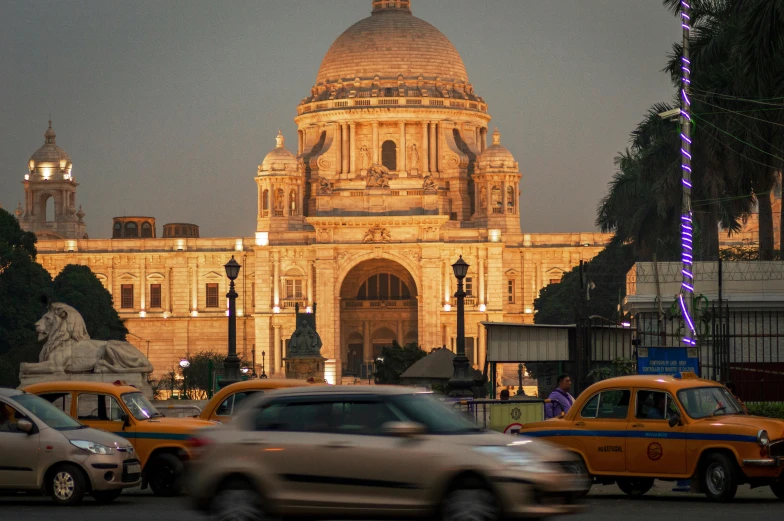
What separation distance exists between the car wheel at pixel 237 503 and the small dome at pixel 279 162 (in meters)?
106

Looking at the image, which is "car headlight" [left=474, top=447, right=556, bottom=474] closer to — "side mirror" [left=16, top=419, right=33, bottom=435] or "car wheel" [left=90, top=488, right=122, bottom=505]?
"car wheel" [left=90, top=488, right=122, bottom=505]

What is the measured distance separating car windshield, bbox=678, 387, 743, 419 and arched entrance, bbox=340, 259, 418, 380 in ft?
310

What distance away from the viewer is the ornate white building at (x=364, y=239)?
378 ft

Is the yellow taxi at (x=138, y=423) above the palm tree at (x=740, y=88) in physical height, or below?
below

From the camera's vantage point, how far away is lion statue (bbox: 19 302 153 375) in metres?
44.6

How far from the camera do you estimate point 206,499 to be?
60.6 feet

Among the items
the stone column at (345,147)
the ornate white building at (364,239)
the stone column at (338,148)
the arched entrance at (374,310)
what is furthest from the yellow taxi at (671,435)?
the stone column at (338,148)

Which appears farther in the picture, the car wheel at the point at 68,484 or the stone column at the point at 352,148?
the stone column at the point at 352,148

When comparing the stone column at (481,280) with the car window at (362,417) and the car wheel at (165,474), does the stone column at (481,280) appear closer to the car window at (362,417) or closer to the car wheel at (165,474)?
the car wheel at (165,474)

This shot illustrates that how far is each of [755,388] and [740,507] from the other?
54.6 ft

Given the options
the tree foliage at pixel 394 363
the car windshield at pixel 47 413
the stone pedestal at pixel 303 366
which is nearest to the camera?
the car windshield at pixel 47 413

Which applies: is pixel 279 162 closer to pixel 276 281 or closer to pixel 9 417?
pixel 276 281

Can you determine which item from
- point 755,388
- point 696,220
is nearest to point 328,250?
point 696,220

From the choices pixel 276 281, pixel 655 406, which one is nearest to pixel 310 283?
pixel 276 281
